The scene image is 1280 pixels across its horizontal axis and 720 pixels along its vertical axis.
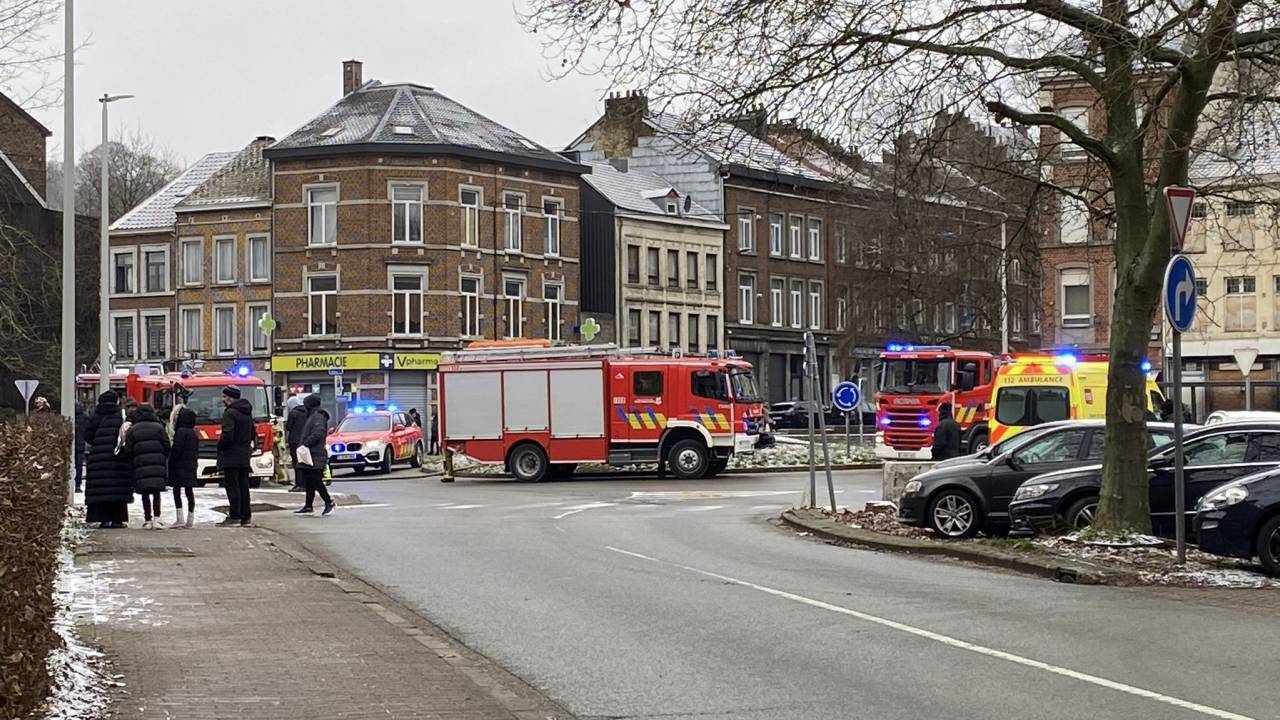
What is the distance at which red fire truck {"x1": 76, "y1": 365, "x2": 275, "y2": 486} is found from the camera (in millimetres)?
39219

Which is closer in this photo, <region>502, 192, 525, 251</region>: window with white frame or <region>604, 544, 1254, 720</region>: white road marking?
<region>604, 544, 1254, 720</region>: white road marking

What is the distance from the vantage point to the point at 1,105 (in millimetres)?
27391

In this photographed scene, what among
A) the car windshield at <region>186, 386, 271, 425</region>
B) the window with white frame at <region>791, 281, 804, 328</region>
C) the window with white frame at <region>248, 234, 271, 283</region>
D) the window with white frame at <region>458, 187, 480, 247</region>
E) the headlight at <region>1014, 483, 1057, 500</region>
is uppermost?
the window with white frame at <region>458, 187, 480, 247</region>

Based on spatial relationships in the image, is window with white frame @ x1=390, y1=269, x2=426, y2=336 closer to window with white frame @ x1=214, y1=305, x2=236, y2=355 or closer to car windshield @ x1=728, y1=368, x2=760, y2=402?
→ window with white frame @ x1=214, y1=305, x2=236, y2=355

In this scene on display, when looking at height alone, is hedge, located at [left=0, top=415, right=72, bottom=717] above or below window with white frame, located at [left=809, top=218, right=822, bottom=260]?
below

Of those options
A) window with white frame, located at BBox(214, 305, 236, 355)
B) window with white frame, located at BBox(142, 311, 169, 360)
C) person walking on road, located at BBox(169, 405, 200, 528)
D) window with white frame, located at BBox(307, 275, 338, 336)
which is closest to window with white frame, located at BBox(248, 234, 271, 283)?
window with white frame, located at BBox(214, 305, 236, 355)

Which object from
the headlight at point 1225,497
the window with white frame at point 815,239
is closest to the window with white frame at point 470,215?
the window with white frame at point 815,239

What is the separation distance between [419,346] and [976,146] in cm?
3975

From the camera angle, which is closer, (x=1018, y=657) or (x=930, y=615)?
(x=1018, y=657)

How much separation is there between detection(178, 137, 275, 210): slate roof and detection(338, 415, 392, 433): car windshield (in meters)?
20.8

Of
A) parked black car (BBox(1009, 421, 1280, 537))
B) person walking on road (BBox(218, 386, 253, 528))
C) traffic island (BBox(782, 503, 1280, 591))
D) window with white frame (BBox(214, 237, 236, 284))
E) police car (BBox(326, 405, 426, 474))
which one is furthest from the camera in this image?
window with white frame (BBox(214, 237, 236, 284))

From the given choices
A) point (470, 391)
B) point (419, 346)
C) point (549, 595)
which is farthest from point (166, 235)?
point (549, 595)

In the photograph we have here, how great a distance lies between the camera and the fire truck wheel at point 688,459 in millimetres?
40125

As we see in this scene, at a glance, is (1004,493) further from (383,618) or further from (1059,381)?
(1059,381)
